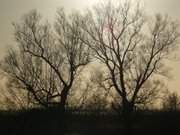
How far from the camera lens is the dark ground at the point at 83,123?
40906 millimetres

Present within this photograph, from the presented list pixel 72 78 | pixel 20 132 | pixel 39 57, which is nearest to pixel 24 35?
pixel 39 57

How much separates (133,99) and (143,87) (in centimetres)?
235

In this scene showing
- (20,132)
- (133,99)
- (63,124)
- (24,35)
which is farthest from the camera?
(24,35)

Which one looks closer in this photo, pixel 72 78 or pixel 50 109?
pixel 50 109

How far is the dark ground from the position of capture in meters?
40.9

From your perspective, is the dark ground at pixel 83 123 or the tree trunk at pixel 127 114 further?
the tree trunk at pixel 127 114

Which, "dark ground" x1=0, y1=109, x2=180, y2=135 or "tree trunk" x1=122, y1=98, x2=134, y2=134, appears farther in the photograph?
"tree trunk" x1=122, y1=98, x2=134, y2=134

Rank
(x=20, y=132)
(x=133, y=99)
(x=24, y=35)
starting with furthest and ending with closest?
1. (x=24, y=35)
2. (x=133, y=99)
3. (x=20, y=132)

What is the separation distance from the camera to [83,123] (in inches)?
1836

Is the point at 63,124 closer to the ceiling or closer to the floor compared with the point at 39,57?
closer to the floor

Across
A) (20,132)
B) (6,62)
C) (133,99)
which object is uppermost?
(6,62)

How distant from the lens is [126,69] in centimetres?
5028

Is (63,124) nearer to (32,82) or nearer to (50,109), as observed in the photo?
(50,109)

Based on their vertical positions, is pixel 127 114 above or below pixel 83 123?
above
